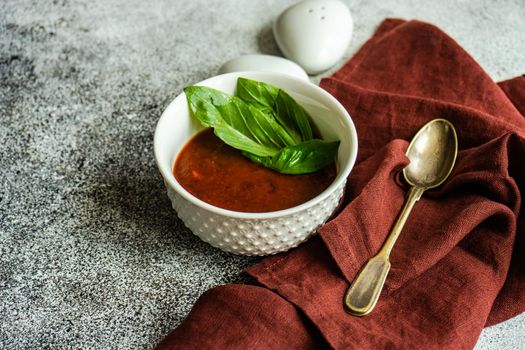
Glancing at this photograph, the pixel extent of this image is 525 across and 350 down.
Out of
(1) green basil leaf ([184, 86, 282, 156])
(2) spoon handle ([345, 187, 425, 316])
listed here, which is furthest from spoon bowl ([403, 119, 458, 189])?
(1) green basil leaf ([184, 86, 282, 156])

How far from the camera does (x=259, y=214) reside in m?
0.90

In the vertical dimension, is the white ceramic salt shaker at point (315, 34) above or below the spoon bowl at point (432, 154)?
above

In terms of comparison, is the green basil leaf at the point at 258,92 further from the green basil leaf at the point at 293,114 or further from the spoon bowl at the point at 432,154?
the spoon bowl at the point at 432,154

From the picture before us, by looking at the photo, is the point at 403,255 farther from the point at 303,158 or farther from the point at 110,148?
the point at 110,148

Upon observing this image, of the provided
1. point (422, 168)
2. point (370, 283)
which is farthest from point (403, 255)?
point (422, 168)

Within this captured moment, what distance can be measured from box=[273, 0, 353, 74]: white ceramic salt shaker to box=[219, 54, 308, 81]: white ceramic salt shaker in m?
0.07

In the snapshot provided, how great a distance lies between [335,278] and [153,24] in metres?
0.89

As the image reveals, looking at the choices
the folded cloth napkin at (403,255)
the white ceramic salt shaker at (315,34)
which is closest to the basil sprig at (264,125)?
the folded cloth napkin at (403,255)

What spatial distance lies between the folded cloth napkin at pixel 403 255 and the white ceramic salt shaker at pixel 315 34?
149 millimetres

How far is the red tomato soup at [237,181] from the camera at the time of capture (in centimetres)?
97

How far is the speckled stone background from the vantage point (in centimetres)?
97

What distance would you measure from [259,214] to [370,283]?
0.21 m

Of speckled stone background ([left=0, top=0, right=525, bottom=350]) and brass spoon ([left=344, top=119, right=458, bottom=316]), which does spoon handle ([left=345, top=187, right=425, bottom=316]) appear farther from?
speckled stone background ([left=0, top=0, right=525, bottom=350])

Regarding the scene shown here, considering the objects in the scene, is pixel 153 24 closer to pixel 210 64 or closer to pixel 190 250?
pixel 210 64
